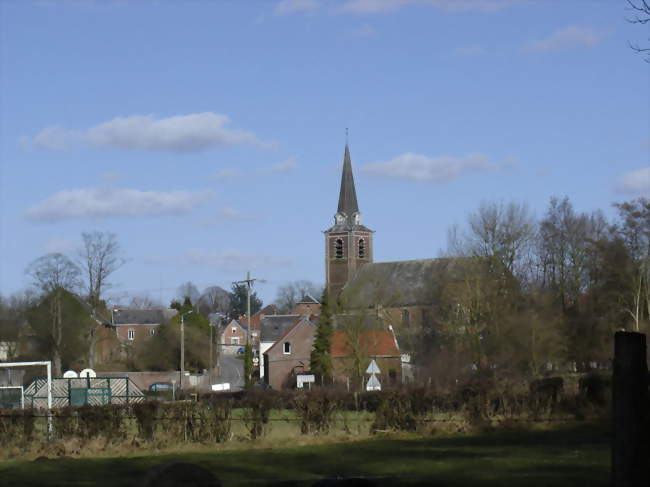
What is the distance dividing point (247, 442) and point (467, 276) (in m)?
35.9

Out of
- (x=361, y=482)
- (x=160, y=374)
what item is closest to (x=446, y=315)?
(x=160, y=374)

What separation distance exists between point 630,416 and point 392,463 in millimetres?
9738

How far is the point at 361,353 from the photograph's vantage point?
66125 mm

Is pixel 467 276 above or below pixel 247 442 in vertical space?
above

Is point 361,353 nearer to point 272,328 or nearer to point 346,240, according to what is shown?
point 272,328

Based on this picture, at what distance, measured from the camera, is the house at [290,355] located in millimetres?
84688

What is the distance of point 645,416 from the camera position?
1014 cm

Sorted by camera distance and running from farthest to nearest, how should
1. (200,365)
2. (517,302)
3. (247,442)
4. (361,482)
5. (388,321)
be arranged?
1. (200,365)
2. (388,321)
3. (517,302)
4. (247,442)
5. (361,482)

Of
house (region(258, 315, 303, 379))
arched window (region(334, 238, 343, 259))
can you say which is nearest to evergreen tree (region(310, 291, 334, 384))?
house (region(258, 315, 303, 379))

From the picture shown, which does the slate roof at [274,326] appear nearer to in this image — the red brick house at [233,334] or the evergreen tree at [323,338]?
the evergreen tree at [323,338]

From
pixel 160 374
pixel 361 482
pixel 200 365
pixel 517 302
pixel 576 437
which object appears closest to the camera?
pixel 361 482

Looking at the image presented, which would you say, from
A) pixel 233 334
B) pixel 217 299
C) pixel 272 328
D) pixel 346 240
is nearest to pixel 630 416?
pixel 272 328

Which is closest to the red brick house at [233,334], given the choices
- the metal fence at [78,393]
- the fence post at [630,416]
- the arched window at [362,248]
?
the arched window at [362,248]

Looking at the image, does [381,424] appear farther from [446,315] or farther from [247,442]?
[446,315]
